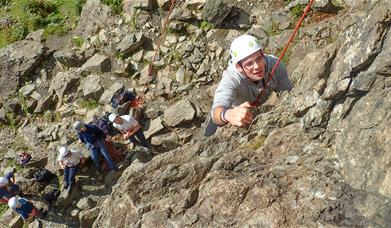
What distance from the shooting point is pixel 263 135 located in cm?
586

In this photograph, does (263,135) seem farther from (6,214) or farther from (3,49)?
(3,49)

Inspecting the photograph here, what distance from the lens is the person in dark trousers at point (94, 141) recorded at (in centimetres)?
1348

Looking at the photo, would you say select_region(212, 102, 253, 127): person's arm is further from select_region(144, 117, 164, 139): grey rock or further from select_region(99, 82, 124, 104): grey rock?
select_region(99, 82, 124, 104): grey rock

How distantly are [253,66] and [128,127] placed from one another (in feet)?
26.9

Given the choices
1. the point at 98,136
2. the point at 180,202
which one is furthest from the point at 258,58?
the point at 98,136

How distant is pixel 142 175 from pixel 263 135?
73.0 inches

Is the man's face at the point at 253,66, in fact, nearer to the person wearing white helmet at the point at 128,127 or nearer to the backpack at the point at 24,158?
the person wearing white helmet at the point at 128,127

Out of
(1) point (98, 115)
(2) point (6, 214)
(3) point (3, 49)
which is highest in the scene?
(3) point (3, 49)

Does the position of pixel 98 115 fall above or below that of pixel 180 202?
below

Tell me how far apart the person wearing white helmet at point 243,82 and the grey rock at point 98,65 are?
11.7m

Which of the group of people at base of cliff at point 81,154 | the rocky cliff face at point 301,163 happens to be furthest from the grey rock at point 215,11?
the rocky cliff face at point 301,163

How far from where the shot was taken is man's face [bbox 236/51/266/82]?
19.6ft

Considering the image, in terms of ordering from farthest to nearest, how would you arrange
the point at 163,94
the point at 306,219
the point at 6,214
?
the point at 163,94 < the point at 6,214 < the point at 306,219

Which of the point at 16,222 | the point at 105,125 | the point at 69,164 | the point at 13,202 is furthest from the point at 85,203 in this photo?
the point at 105,125
